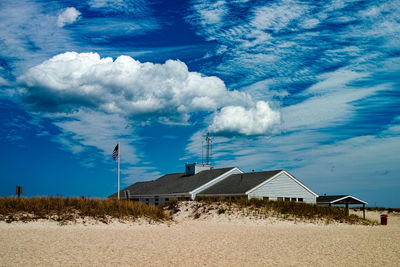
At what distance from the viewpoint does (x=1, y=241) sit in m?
15.5

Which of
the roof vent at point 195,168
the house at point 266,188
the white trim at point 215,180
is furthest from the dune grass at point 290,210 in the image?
the roof vent at point 195,168

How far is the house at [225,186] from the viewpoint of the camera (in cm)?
3678

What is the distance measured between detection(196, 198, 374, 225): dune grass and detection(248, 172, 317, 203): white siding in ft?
11.0

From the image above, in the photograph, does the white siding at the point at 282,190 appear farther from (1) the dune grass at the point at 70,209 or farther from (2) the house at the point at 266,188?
(1) the dune grass at the point at 70,209

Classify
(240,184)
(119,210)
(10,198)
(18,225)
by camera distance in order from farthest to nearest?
(240,184) < (119,210) < (10,198) < (18,225)

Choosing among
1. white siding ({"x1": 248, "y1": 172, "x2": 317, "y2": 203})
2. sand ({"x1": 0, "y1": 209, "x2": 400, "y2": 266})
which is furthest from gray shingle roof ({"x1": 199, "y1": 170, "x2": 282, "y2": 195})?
sand ({"x1": 0, "y1": 209, "x2": 400, "y2": 266})

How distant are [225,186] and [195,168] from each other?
32.0ft

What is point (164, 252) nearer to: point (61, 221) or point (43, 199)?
point (61, 221)

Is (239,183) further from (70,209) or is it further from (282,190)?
(70,209)

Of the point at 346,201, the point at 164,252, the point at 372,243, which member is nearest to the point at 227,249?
the point at 164,252

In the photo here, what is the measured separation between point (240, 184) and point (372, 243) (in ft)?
70.1

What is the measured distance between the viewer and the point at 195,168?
1921 inches

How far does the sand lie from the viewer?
1196 centimetres

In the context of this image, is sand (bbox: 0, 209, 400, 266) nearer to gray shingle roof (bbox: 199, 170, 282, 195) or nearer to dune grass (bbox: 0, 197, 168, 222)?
dune grass (bbox: 0, 197, 168, 222)
